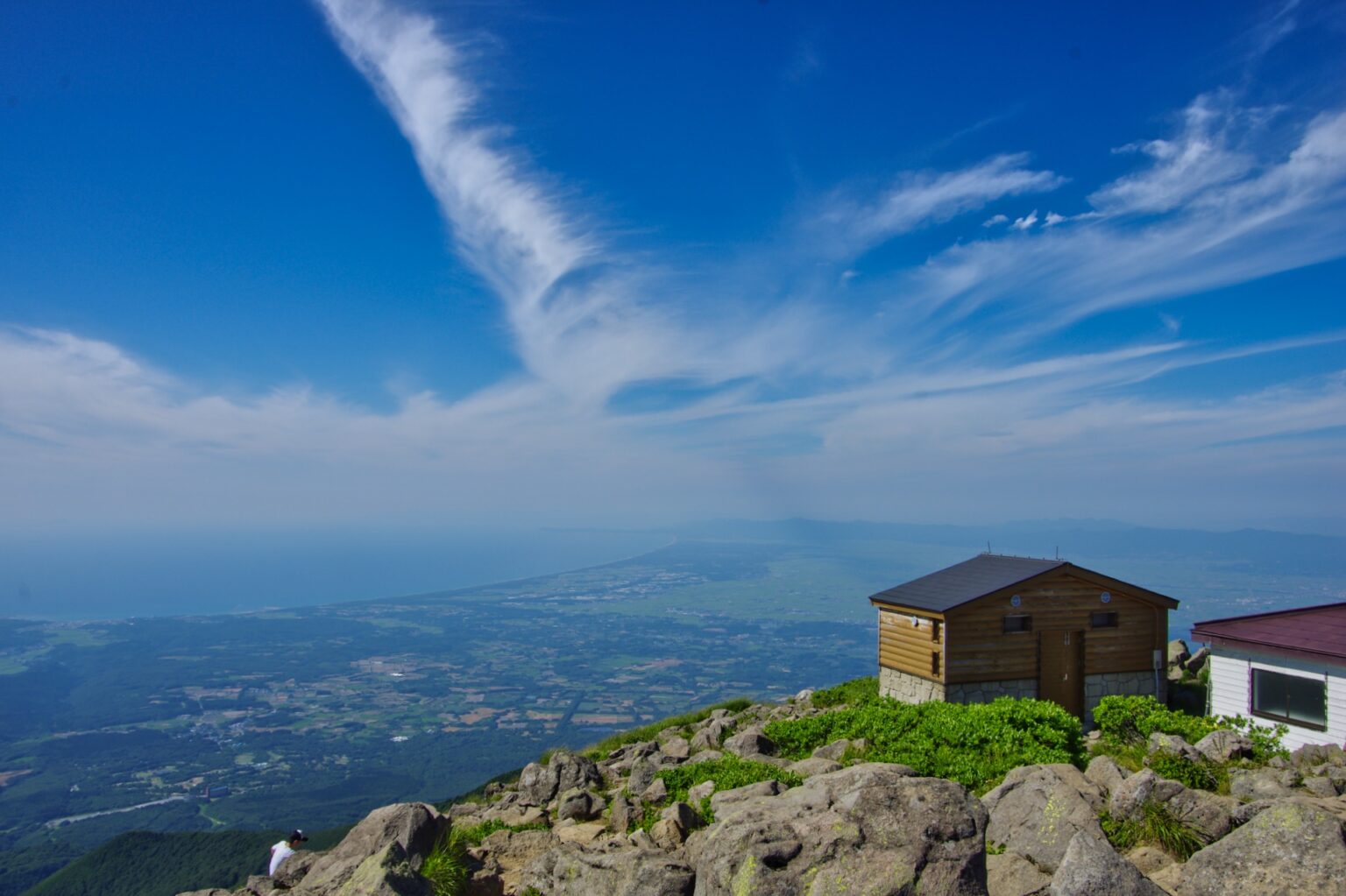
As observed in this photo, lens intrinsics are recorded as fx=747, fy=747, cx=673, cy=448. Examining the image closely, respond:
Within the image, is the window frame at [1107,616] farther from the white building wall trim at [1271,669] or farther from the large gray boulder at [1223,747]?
the large gray boulder at [1223,747]

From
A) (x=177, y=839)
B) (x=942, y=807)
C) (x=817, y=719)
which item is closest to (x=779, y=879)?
(x=942, y=807)

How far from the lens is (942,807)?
8.73 m

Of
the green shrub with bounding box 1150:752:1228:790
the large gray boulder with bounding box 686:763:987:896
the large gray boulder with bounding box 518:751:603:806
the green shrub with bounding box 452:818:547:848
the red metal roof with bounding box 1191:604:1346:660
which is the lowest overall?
the large gray boulder with bounding box 518:751:603:806

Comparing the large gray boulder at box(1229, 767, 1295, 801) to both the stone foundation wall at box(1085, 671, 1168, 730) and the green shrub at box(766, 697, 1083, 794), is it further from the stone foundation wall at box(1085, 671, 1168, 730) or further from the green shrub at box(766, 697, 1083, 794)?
the stone foundation wall at box(1085, 671, 1168, 730)

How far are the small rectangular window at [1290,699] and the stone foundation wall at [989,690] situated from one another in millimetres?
6187

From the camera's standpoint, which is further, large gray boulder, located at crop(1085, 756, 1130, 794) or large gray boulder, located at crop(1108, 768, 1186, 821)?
large gray boulder, located at crop(1085, 756, 1130, 794)

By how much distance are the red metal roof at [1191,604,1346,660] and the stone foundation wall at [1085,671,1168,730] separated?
15.1 ft

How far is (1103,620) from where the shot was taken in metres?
25.9

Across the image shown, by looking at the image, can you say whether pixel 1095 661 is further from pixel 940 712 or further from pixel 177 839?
pixel 177 839

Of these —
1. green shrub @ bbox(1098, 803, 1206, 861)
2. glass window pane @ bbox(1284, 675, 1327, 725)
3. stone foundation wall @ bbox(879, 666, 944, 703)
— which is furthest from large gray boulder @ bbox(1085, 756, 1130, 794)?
stone foundation wall @ bbox(879, 666, 944, 703)

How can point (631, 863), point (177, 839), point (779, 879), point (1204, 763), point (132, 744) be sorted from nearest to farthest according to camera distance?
1. point (779, 879)
2. point (631, 863)
3. point (1204, 763)
4. point (177, 839)
5. point (132, 744)

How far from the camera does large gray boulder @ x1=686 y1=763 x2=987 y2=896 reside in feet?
25.8

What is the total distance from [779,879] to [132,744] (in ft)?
545

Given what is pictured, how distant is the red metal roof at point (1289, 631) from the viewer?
1881cm
